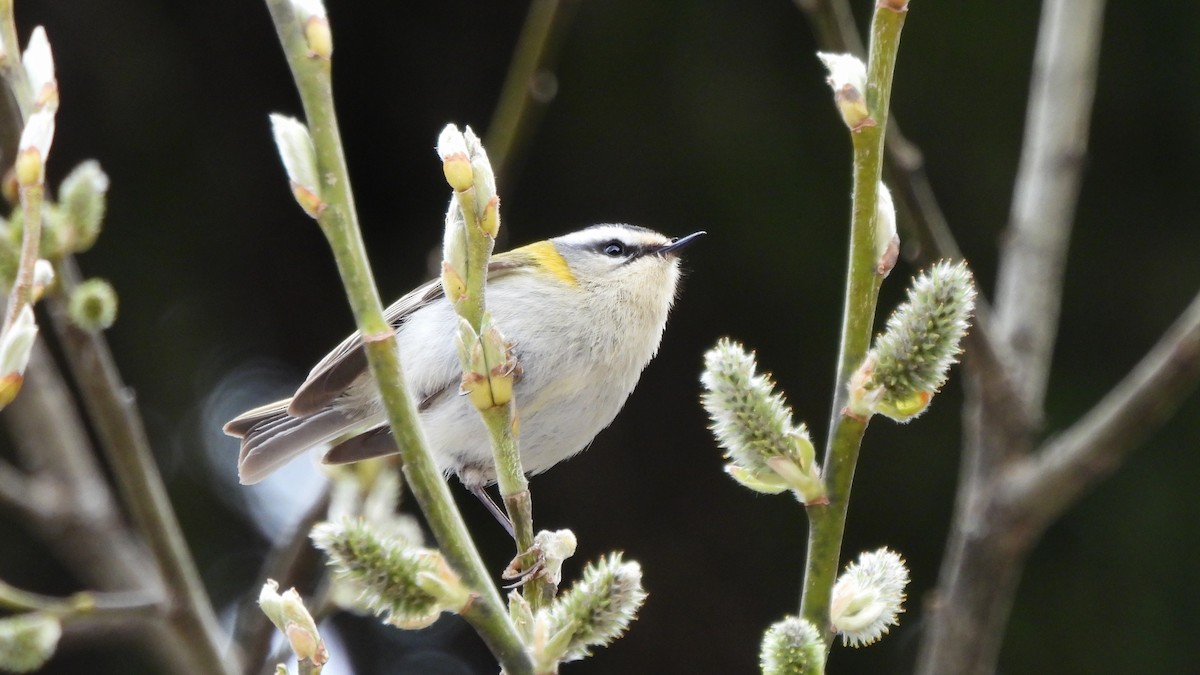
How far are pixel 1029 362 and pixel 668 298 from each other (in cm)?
76

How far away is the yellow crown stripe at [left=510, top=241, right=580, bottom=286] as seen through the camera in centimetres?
239

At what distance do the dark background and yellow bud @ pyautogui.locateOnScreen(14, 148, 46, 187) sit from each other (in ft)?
7.64

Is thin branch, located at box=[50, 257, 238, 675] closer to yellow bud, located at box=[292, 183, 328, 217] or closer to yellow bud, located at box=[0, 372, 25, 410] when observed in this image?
yellow bud, located at box=[0, 372, 25, 410]

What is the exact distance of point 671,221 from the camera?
336 cm

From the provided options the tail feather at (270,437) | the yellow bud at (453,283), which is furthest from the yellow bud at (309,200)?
the tail feather at (270,437)

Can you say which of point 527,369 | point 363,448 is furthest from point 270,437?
point 527,369

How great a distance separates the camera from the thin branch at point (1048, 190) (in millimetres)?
2592

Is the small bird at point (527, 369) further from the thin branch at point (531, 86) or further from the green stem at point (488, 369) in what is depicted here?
the green stem at point (488, 369)

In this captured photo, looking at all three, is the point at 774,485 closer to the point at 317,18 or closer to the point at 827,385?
the point at 317,18

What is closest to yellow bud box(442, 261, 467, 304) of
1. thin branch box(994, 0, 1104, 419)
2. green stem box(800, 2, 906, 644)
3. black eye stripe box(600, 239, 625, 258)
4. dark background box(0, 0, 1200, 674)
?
green stem box(800, 2, 906, 644)

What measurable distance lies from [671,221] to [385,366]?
2.53 m

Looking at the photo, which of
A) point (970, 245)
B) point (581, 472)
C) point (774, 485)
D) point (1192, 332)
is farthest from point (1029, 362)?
point (774, 485)

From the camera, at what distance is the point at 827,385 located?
10.9ft

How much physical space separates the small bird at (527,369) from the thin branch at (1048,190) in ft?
2.42
